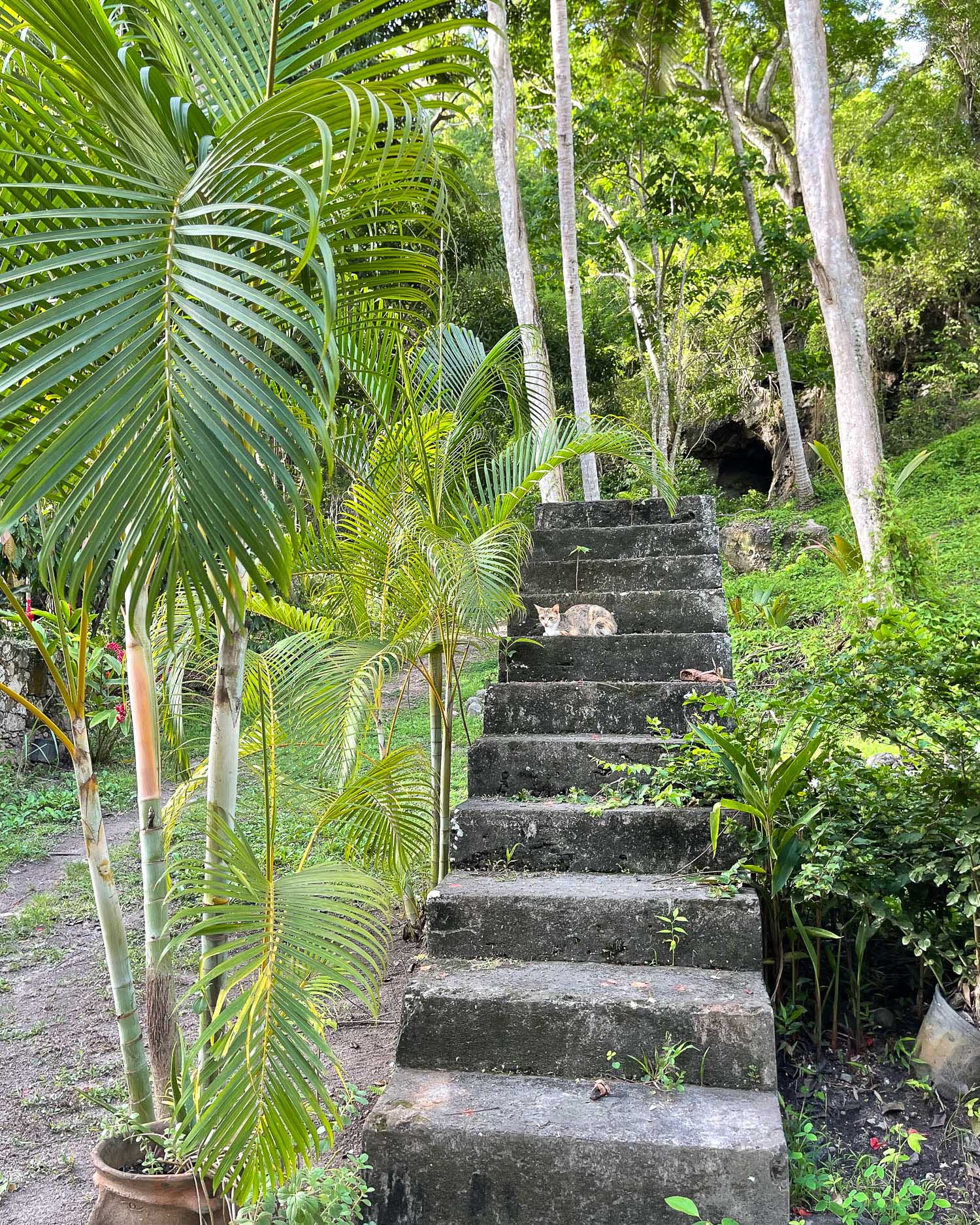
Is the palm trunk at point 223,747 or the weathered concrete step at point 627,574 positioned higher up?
the weathered concrete step at point 627,574

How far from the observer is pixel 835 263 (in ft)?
20.6

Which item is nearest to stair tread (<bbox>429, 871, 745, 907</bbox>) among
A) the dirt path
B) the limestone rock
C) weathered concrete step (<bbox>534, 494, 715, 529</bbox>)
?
the dirt path

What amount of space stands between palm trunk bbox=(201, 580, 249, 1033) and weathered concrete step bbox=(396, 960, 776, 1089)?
2.00ft

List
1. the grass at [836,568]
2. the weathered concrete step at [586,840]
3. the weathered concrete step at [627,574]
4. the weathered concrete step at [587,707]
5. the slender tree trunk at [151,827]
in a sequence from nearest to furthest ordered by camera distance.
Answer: the slender tree trunk at [151,827], the weathered concrete step at [586,840], the weathered concrete step at [587,707], the weathered concrete step at [627,574], the grass at [836,568]

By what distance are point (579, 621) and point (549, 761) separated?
2.53 feet

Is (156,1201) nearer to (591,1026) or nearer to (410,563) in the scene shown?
(591,1026)

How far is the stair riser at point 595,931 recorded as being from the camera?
2316 mm

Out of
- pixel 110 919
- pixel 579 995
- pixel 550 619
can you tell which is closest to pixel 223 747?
pixel 110 919

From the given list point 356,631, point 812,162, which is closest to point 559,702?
point 356,631

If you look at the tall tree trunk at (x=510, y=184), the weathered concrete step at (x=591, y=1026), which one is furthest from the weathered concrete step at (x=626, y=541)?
the tall tree trunk at (x=510, y=184)

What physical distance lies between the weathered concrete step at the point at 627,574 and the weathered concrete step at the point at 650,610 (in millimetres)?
136

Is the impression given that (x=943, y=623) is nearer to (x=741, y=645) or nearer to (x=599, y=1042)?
(x=599, y=1042)

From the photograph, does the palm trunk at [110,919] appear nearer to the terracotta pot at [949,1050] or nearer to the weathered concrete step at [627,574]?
the terracotta pot at [949,1050]

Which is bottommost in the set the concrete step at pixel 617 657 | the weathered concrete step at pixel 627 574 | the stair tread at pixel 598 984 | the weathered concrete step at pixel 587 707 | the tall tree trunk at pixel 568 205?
the stair tread at pixel 598 984
